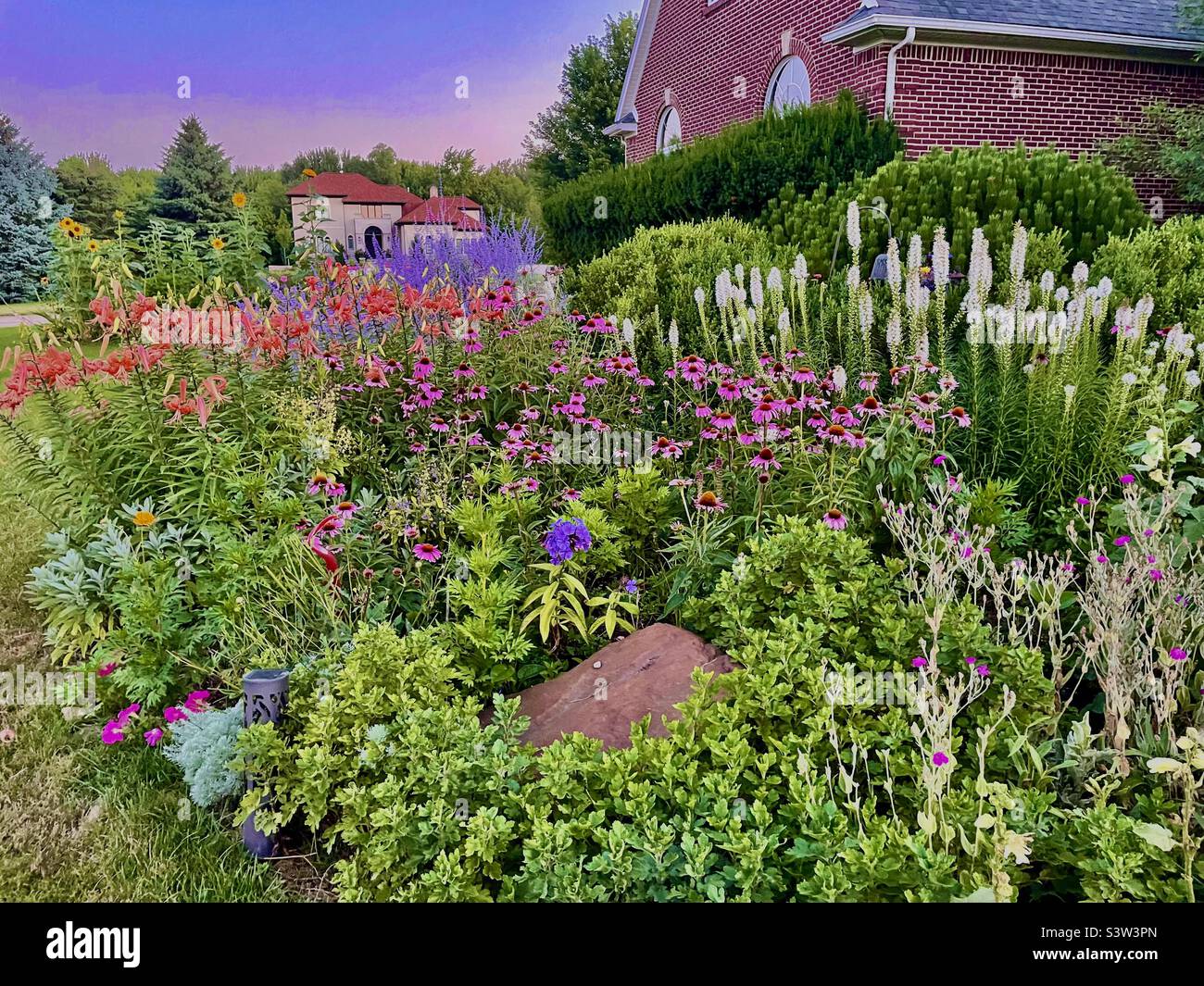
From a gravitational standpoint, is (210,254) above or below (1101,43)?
below

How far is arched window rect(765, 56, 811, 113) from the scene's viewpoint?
42.9 ft

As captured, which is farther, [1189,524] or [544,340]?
[544,340]

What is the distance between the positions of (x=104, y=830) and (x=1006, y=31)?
12.7 m

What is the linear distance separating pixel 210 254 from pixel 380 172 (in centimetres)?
1938

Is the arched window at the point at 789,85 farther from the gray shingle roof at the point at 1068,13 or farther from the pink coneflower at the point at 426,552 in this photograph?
the pink coneflower at the point at 426,552

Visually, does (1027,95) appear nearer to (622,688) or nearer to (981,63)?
(981,63)

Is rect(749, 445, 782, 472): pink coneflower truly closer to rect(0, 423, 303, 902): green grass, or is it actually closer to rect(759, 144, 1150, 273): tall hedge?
rect(0, 423, 303, 902): green grass

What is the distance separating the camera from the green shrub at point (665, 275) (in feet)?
20.1

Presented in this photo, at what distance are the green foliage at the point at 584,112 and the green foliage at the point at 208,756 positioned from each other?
26.9 metres

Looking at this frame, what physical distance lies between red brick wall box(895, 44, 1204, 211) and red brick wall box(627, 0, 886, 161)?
22.0 inches

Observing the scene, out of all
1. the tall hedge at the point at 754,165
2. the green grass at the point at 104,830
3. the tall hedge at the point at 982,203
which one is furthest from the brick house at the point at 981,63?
the green grass at the point at 104,830

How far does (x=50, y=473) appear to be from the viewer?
12.8ft
